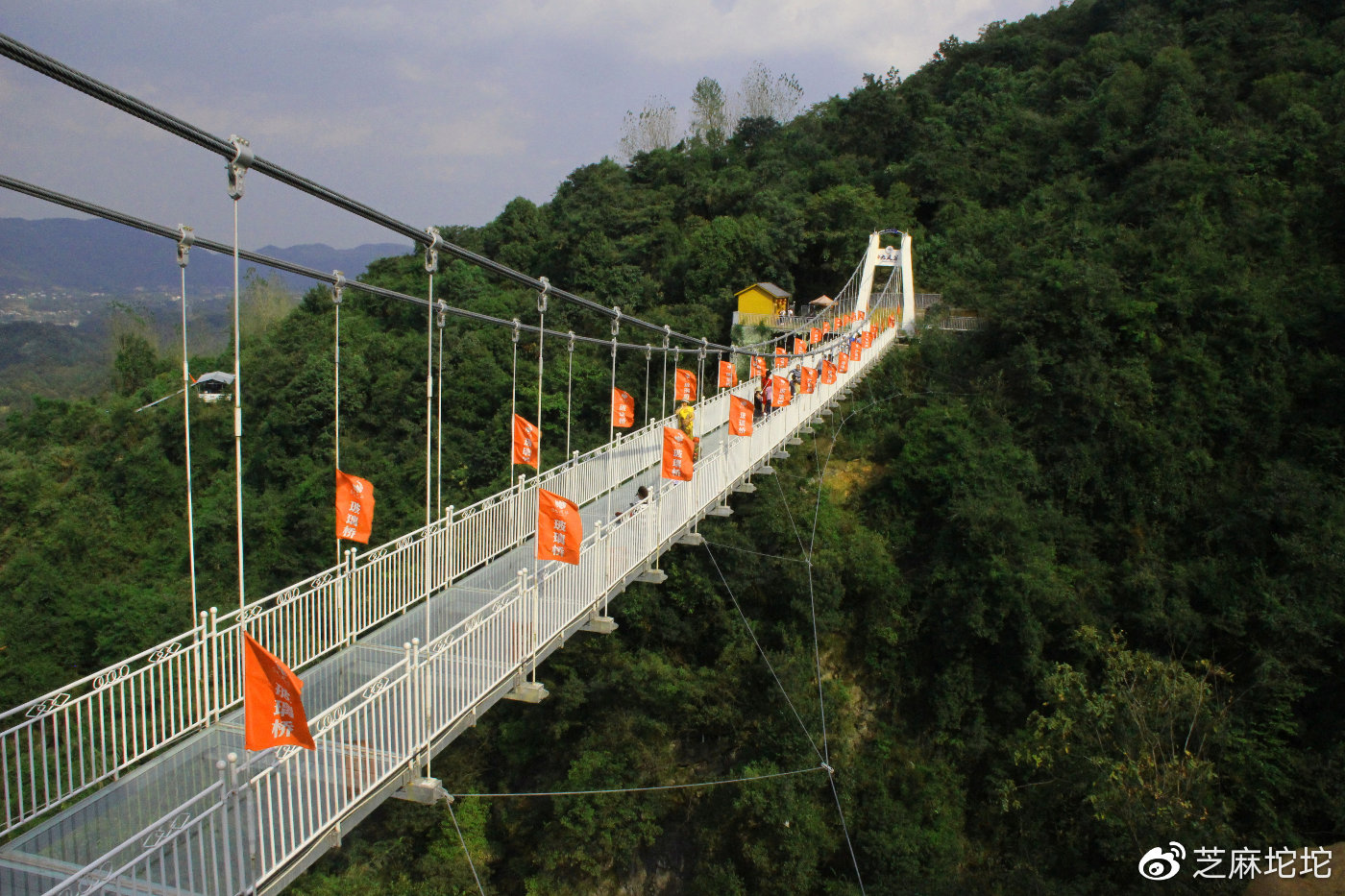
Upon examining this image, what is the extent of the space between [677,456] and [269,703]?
190 inches

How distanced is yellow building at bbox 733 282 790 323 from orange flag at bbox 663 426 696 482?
17.1 metres

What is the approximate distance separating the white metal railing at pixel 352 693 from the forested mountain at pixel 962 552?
6.65 metres

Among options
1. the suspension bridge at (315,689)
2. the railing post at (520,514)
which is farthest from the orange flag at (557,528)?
the railing post at (520,514)

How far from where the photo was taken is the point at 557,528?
5.50 m

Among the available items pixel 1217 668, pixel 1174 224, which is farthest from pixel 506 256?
pixel 1217 668

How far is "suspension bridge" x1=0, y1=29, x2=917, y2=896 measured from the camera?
3406mm

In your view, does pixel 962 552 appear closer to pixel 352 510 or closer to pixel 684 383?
pixel 684 383

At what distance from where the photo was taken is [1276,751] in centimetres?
1197

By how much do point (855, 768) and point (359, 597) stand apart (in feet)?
32.6

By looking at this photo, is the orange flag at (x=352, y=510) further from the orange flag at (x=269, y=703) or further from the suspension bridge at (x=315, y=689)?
the orange flag at (x=269, y=703)

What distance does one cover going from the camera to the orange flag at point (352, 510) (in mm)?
6246

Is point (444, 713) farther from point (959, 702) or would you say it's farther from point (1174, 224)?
point (1174, 224)

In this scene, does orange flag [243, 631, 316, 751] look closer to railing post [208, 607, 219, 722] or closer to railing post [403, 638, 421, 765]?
railing post [403, 638, 421, 765]

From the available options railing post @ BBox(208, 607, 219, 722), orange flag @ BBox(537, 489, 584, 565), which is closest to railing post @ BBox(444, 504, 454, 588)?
orange flag @ BBox(537, 489, 584, 565)
